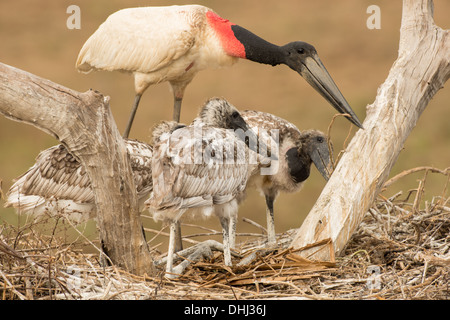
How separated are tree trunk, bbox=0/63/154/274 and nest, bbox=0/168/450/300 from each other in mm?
152

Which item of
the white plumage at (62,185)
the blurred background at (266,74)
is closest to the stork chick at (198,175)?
the white plumage at (62,185)

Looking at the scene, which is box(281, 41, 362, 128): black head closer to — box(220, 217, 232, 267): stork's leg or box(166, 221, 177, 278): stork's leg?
box(220, 217, 232, 267): stork's leg

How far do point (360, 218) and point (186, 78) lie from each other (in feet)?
6.56

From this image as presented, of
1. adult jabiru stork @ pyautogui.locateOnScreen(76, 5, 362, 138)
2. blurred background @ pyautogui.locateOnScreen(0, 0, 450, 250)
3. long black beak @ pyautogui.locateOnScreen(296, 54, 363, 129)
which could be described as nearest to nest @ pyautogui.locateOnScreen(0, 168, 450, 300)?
long black beak @ pyautogui.locateOnScreen(296, 54, 363, 129)

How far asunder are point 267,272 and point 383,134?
1.05m

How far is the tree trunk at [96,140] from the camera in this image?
11.8ft

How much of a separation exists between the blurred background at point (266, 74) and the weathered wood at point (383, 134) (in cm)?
805

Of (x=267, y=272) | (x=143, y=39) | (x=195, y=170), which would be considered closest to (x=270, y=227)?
(x=267, y=272)

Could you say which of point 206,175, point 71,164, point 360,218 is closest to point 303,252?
point 360,218

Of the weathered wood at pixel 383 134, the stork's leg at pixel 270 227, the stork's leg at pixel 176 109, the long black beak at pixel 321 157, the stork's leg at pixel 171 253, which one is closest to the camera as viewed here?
the stork's leg at pixel 171 253

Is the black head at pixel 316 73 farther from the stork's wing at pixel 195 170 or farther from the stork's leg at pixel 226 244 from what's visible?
the stork's leg at pixel 226 244

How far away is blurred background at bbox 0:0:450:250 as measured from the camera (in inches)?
543

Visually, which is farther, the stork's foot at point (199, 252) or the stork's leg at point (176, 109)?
the stork's leg at point (176, 109)
